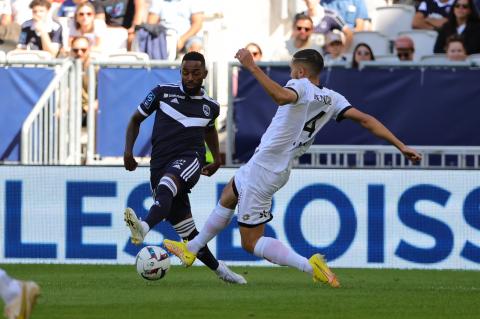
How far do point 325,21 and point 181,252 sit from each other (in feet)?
30.0

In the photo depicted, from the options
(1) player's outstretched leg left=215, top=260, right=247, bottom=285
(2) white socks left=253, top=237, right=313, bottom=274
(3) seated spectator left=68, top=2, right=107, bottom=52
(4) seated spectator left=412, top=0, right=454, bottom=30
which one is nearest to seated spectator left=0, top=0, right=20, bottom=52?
(3) seated spectator left=68, top=2, right=107, bottom=52

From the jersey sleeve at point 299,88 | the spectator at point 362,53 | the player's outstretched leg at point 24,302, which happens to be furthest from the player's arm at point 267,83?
the spectator at point 362,53

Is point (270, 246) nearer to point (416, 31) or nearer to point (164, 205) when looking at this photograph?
point (164, 205)

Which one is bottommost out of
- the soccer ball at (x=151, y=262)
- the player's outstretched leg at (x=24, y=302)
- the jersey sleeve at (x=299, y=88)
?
the soccer ball at (x=151, y=262)

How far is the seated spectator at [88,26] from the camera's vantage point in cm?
2002

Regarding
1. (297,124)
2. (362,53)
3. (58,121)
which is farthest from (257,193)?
(362,53)

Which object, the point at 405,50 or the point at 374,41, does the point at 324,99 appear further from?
the point at 374,41

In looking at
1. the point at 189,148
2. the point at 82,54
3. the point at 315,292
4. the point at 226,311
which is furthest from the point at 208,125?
the point at 82,54

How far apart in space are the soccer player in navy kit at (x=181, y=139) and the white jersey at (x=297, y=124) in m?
1.03

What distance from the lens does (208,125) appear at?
12531mm

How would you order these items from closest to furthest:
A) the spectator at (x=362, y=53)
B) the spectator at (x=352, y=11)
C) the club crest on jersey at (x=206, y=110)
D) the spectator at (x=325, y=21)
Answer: the club crest on jersey at (x=206, y=110)
the spectator at (x=362, y=53)
the spectator at (x=325, y=21)
the spectator at (x=352, y=11)

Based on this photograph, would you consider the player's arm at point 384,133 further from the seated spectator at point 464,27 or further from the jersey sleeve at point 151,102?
the seated spectator at point 464,27

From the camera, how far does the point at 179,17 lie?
819 inches

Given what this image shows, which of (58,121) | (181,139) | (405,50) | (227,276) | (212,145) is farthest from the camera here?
(405,50)
